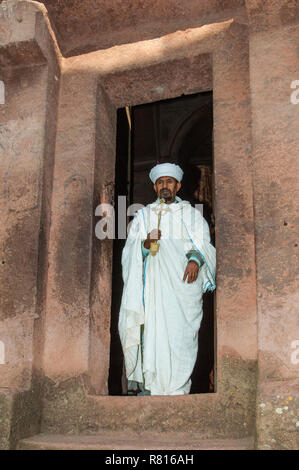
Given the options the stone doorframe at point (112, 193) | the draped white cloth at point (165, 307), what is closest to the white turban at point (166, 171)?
the stone doorframe at point (112, 193)

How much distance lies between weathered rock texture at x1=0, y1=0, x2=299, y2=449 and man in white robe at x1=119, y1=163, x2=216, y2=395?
26cm

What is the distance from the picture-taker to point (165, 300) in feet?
16.8

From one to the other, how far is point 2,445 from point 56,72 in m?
3.24

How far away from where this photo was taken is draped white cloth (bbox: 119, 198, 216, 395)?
16.2 ft

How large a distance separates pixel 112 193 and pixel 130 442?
2.33 m

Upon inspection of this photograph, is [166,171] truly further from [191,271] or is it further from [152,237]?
[191,271]

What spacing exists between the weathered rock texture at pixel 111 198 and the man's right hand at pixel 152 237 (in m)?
0.39

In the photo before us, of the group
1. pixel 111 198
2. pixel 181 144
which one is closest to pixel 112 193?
pixel 111 198

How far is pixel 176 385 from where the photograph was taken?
489 cm

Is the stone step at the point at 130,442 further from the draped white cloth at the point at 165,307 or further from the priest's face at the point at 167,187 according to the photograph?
the priest's face at the point at 167,187

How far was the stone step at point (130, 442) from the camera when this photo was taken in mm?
3850

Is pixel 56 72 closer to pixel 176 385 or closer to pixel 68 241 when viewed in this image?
pixel 68 241

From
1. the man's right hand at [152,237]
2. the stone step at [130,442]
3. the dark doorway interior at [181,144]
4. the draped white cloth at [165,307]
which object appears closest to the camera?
the stone step at [130,442]
